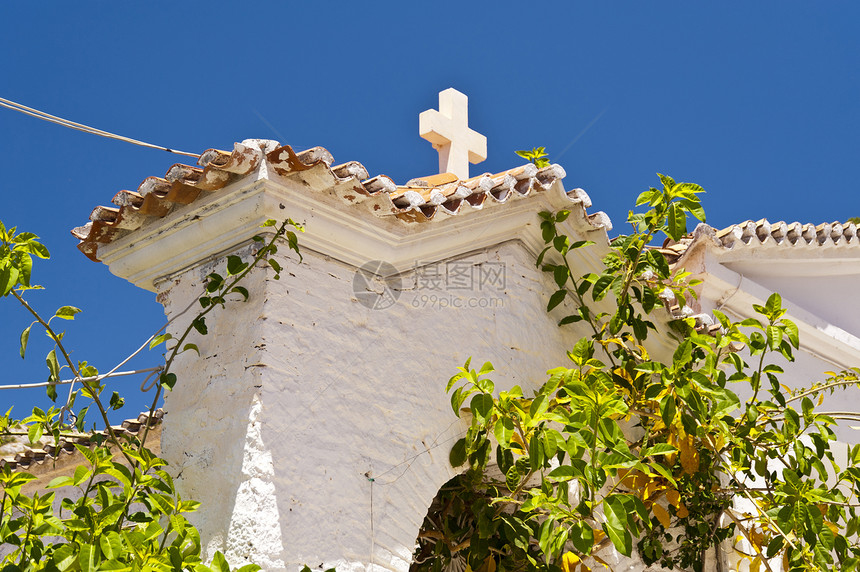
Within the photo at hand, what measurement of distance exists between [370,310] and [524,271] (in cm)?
99

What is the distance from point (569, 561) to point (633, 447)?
2.79 feet

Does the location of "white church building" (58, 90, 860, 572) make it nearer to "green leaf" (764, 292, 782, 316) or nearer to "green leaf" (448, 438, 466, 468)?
"green leaf" (448, 438, 466, 468)

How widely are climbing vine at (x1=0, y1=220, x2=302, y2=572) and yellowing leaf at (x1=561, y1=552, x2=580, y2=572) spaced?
1.59 m

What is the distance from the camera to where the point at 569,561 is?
12.4 ft

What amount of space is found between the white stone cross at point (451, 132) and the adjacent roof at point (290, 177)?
1864 mm

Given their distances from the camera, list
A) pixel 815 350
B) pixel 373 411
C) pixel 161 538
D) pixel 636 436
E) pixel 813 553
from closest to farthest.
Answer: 1. pixel 161 538
2. pixel 373 411
3. pixel 813 553
4. pixel 636 436
5. pixel 815 350

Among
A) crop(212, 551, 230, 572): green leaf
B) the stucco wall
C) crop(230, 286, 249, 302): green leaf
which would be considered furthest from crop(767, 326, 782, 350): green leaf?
crop(212, 551, 230, 572): green leaf

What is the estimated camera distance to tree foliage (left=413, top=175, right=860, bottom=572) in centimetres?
328

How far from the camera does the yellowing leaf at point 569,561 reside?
12.4ft

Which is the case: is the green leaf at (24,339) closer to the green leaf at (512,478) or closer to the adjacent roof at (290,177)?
the adjacent roof at (290,177)

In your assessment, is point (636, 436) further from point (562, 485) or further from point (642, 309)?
point (562, 485)

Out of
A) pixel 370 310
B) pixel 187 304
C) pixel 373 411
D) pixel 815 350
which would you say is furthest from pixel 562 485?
pixel 815 350

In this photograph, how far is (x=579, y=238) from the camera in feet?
14.5

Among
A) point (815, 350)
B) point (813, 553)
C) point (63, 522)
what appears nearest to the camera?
point (63, 522)
